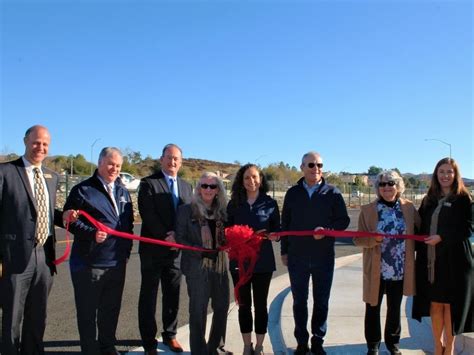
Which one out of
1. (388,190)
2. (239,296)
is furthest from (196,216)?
(388,190)

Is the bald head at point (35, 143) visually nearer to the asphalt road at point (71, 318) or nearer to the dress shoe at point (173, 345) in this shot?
the asphalt road at point (71, 318)

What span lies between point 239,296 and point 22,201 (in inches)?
86.7

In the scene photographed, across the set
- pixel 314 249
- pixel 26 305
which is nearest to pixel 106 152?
pixel 26 305

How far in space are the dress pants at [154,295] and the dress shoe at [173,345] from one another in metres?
0.04

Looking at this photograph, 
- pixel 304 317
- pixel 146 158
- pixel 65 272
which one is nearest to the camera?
pixel 304 317

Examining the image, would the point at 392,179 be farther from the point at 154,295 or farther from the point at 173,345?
the point at 173,345

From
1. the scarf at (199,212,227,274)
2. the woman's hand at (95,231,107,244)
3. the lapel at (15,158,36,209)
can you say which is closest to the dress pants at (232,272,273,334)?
the scarf at (199,212,227,274)

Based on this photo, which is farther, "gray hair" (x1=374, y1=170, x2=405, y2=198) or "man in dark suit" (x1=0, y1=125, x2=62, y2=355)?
"gray hair" (x1=374, y1=170, x2=405, y2=198)

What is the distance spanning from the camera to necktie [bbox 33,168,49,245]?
14.0 feet

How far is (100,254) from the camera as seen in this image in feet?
14.8

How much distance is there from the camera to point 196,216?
458 cm

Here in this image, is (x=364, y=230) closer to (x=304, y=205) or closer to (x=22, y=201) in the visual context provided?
(x=304, y=205)

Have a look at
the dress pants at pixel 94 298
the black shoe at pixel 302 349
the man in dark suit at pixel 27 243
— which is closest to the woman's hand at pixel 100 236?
the dress pants at pixel 94 298

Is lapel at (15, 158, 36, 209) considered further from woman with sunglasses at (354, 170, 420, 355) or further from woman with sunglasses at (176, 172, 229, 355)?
woman with sunglasses at (354, 170, 420, 355)
